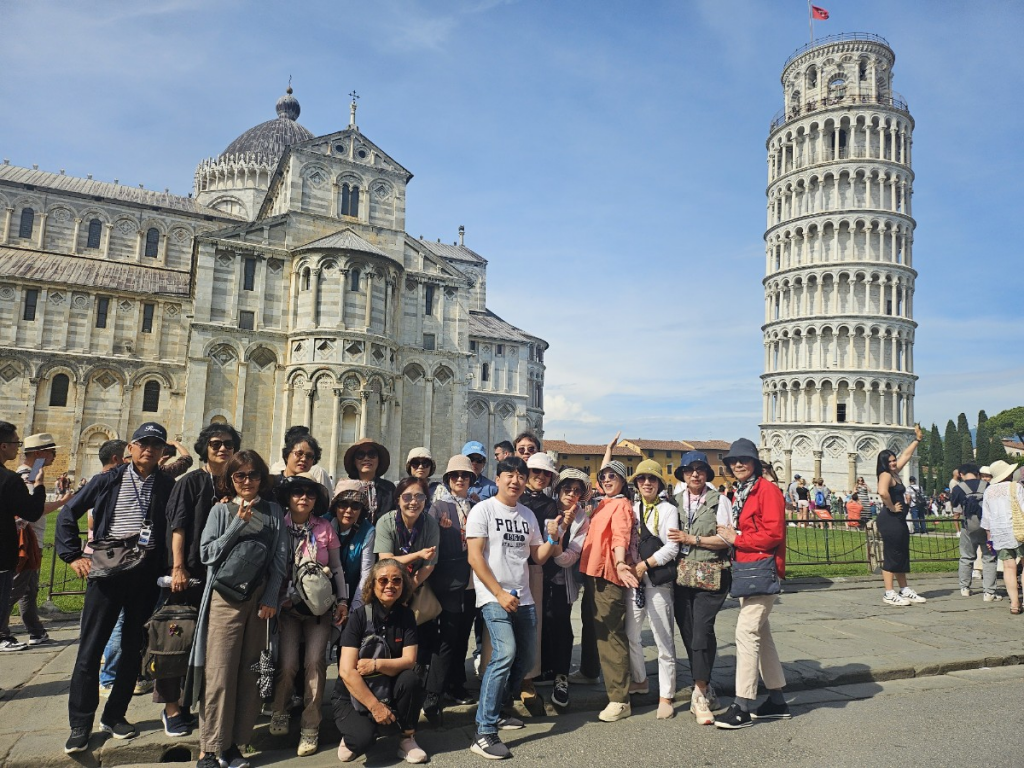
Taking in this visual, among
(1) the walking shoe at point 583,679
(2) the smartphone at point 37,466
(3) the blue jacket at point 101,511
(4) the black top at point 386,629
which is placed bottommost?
(1) the walking shoe at point 583,679

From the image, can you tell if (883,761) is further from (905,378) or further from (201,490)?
(905,378)

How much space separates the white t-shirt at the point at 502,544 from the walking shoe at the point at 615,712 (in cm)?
124

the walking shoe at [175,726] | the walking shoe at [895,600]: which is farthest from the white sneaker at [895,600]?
the walking shoe at [175,726]

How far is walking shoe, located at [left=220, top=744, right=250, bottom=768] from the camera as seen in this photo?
4.42 meters

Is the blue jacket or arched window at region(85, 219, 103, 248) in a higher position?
arched window at region(85, 219, 103, 248)

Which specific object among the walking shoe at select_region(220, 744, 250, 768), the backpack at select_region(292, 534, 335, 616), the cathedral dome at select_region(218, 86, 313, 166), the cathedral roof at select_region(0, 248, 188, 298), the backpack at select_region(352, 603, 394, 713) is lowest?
the walking shoe at select_region(220, 744, 250, 768)

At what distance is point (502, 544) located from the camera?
5.25 meters

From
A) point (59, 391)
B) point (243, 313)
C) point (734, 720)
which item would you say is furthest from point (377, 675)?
point (59, 391)

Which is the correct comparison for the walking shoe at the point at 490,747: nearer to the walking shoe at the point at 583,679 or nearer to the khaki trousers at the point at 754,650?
the walking shoe at the point at 583,679

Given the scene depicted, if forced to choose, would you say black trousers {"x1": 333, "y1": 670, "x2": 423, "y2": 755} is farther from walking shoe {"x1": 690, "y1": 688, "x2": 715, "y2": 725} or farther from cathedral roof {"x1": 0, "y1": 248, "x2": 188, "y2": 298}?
cathedral roof {"x1": 0, "y1": 248, "x2": 188, "y2": 298}

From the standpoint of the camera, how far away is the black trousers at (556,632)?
607 cm

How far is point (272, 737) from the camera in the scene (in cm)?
498

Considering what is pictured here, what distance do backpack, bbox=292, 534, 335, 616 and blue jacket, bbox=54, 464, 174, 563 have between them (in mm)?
1249

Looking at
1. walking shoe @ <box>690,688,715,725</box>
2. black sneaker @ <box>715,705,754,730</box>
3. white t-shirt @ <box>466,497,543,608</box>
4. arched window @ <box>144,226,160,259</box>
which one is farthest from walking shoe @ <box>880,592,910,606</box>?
arched window @ <box>144,226,160,259</box>
